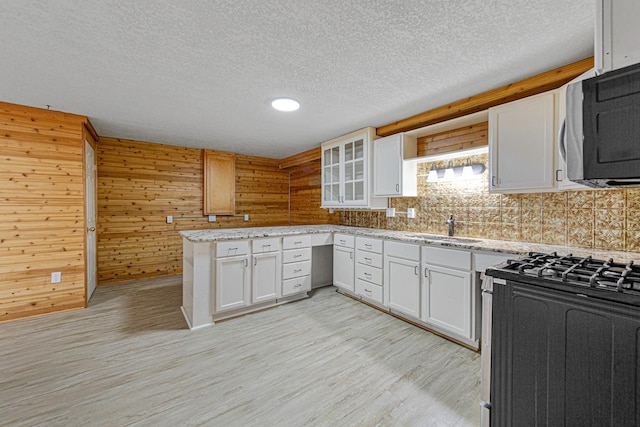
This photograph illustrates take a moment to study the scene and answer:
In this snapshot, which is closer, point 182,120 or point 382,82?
point 382,82

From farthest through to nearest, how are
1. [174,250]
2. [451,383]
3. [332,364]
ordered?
[174,250] < [332,364] < [451,383]

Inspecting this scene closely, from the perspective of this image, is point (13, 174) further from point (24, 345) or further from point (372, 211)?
point (372, 211)

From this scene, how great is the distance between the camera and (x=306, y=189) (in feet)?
18.3

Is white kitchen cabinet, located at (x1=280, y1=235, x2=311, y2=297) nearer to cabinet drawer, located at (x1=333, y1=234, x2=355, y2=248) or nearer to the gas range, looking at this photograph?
cabinet drawer, located at (x1=333, y1=234, x2=355, y2=248)

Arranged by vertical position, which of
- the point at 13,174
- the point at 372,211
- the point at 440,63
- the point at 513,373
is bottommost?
the point at 513,373

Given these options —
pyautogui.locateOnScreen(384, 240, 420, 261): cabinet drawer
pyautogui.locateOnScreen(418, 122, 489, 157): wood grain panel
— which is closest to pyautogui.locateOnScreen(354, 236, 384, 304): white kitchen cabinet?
pyautogui.locateOnScreen(384, 240, 420, 261): cabinet drawer

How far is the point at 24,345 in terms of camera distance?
2408 mm

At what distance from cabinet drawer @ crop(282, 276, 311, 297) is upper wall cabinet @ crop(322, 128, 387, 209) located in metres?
1.23

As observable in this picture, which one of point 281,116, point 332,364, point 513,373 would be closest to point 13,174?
point 281,116

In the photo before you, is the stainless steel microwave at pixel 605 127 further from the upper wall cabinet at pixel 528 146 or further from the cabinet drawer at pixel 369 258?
the cabinet drawer at pixel 369 258

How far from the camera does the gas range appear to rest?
37.9 inches

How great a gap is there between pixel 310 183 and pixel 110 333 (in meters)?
3.82

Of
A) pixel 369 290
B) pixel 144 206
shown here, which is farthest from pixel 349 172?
pixel 144 206

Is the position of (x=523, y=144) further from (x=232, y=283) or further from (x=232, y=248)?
(x=232, y=283)
